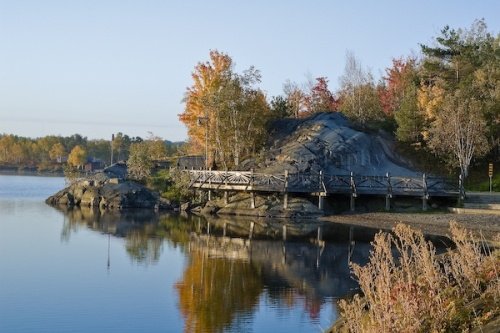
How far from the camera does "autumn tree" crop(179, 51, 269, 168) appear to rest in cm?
4891

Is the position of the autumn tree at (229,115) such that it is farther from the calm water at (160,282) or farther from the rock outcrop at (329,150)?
the calm water at (160,282)

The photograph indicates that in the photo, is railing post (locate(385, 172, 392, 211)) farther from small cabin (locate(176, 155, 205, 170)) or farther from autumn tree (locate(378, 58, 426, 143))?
small cabin (locate(176, 155, 205, 170))

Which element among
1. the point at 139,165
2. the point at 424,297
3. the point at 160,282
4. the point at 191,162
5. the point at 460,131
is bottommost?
the point at 160,282

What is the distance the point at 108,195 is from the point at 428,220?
2353cm

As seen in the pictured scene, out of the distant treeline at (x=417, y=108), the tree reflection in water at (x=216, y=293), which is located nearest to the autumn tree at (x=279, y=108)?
the distant treeline at (x=417, y=108)

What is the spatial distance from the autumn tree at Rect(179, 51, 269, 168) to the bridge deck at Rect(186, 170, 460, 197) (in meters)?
7.87

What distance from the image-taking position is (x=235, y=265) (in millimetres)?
22719

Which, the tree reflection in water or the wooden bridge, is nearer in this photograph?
the tree reflection in water

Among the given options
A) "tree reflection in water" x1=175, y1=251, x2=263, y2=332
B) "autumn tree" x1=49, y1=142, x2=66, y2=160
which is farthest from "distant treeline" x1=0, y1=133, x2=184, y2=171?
"tree reflection in water" x1=175, y1=251, x2=263, y2=332

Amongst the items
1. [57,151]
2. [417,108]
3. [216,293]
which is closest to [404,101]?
[417,108]

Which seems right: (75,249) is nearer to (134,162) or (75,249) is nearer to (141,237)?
(141,237)

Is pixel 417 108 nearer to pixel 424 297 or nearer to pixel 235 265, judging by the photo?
pixel 235 265

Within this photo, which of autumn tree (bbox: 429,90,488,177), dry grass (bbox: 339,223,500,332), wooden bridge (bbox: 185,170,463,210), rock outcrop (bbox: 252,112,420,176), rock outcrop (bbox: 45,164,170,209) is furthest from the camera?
rock outcrop (bbox: 45,164,170,209)

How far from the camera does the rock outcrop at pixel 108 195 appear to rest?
4650cm
